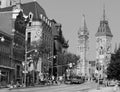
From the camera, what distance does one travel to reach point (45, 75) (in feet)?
367

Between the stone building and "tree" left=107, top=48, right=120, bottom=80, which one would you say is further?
"tree" left=107, top=48, right=120, bottom=80

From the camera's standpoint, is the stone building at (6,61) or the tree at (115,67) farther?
the tree at (115,67)

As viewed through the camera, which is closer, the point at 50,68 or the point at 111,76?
the point at 111,76

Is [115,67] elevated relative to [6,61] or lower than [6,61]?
lower

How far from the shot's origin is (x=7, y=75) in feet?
273

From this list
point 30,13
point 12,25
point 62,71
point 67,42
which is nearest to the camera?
point 12,25

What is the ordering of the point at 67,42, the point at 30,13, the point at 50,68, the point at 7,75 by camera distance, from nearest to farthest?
the point at 7,75 → the point at 30,13 → the point at 50,68 → the point at 67,42

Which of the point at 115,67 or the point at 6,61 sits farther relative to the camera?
the point at 115,67

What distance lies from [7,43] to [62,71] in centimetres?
5592

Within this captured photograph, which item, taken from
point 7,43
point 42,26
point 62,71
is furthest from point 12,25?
point 62,71

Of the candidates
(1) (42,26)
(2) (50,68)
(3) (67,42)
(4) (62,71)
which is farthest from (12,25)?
(3) (67,42)

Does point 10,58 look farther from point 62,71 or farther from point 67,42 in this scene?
point 67,42

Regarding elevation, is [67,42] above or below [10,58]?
above

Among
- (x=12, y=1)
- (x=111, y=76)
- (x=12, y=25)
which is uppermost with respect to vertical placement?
(x=12, y=1)
